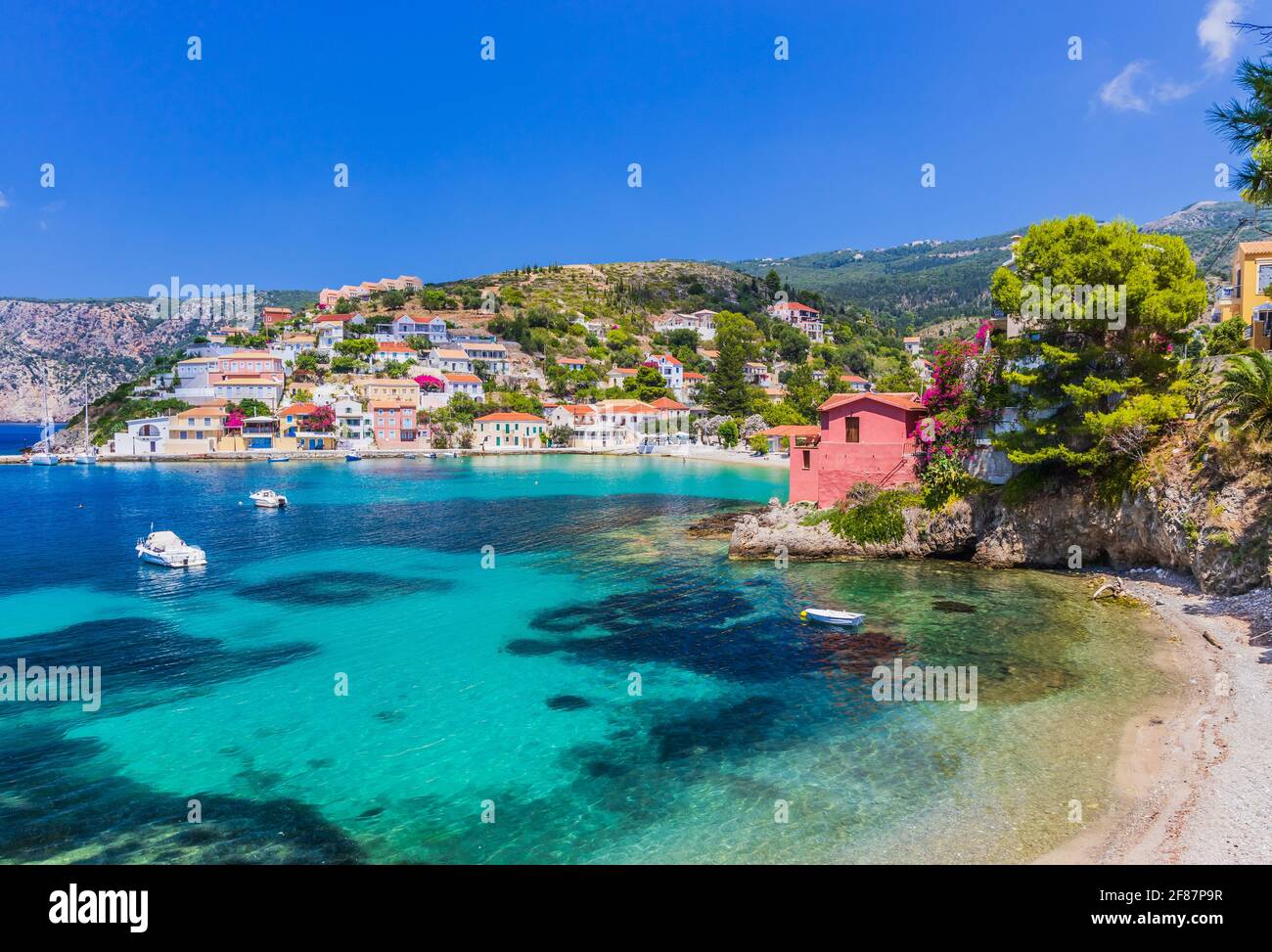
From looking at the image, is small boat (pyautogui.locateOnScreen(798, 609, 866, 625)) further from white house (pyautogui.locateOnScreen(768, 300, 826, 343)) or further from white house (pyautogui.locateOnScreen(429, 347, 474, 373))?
white house (pyautogui.locateOnScreen(768, 300, 826, 343))

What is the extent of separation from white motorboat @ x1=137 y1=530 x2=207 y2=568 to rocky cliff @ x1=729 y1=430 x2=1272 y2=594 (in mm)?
25076

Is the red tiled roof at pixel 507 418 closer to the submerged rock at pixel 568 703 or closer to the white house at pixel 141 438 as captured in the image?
the white house at pixel 141 438

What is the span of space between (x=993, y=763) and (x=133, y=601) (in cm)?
2919

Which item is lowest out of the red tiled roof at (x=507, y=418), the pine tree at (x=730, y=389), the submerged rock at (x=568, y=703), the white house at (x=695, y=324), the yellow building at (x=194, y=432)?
the submerged rock at (x=568, y=703)

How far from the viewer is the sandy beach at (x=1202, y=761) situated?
1040 cm

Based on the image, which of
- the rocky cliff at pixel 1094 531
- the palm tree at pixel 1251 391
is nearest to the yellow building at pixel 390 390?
the rocky cliff at pixel 1094 531

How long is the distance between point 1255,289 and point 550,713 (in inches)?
1349

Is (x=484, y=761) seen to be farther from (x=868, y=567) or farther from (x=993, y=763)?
(x=868, y=567)

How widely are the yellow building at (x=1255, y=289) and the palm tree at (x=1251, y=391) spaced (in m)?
8.57

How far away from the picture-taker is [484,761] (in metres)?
14.2

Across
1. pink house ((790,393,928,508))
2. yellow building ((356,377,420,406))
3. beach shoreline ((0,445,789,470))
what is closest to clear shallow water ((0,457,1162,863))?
pink house ((790,393,928,508))

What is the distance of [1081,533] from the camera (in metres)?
26.9
